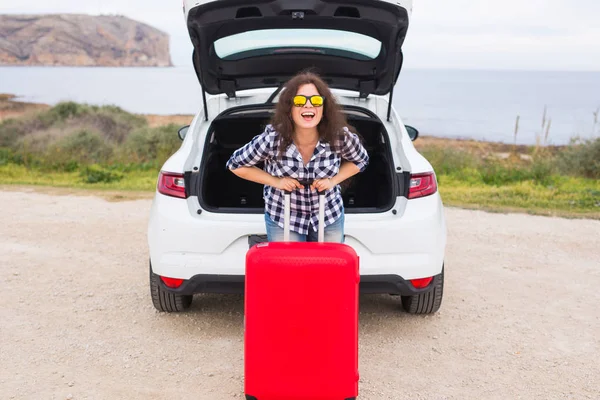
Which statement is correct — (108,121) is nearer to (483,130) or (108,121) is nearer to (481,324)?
(483,130)

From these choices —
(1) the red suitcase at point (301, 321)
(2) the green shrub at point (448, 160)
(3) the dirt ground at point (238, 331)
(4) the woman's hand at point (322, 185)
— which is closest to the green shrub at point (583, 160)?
(2) the green shrub at point (448, 160)

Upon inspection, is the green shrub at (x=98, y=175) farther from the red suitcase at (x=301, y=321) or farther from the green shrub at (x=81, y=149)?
the red suitcase at (x=301, y=321)

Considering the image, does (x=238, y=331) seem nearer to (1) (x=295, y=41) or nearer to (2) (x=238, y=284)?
(2) (x=238, y=284)

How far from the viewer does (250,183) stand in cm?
462

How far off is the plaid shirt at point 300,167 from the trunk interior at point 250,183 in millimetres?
1177

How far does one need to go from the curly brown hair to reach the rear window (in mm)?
1135

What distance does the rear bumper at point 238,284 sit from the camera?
3.40 meters

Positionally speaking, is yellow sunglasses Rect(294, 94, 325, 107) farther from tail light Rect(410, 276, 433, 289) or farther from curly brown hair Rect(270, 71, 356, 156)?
tail light Rect(410, 276, 433, 289)

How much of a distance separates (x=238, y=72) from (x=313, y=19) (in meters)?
0.84

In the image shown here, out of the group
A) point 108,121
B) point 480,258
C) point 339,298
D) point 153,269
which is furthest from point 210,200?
point 108,121

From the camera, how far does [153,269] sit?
3619 millimetres

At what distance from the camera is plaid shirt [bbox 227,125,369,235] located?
2.90m

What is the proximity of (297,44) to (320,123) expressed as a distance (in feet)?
4.49

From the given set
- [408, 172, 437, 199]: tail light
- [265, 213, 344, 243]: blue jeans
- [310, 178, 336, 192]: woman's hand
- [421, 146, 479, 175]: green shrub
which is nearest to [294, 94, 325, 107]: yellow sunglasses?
[310, 178, 336, 192]: woman's hand
